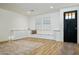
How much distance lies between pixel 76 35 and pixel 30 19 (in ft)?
18.1

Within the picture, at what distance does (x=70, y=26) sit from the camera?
664 centimetres

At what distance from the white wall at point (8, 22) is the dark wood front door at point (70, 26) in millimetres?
3913

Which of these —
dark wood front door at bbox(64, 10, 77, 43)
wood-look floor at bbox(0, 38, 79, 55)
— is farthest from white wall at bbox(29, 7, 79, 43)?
wood-look floor at bbox(0, 38, 79, 55)

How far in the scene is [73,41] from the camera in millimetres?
6570

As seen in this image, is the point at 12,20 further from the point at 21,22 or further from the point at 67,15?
the point at 67,15

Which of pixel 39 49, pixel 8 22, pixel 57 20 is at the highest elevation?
pixel 57 20

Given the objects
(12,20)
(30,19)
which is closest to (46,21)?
(30,19)

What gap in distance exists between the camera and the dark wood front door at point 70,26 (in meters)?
6.46

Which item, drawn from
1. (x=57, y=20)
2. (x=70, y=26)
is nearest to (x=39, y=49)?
(x=70, y=26)

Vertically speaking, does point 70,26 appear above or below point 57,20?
below

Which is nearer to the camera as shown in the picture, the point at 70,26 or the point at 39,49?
the point at 39,49

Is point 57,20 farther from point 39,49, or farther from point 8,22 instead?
point 39,49

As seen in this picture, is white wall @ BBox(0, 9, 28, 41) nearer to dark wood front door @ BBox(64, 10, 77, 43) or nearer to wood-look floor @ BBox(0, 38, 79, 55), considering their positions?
wood-look floor @ BBox(0, 38, 79, 55)

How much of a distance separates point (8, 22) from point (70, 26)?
4.27 metres
